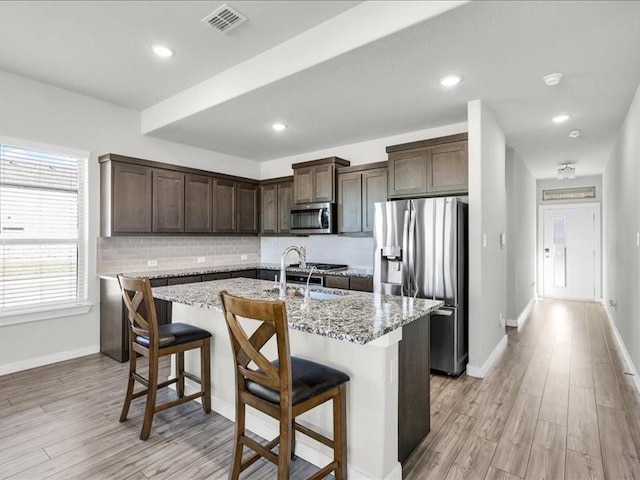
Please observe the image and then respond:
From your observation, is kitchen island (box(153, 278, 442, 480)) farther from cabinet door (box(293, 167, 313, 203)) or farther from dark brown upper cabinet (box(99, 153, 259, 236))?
cabinet door (box(293, 167, 313, 203))

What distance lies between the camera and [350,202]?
4.69 meters

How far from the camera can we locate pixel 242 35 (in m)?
2.72

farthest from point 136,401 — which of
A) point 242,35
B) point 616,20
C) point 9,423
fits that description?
point 616,20

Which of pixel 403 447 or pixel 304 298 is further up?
pixel 304 298

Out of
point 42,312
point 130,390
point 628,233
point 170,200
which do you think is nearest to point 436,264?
point 628,233

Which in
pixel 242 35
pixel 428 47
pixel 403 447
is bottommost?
pixel 403 447

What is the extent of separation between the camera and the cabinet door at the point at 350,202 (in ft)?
15.1

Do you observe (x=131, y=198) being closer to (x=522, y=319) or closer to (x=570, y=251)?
(x=522, y=319)

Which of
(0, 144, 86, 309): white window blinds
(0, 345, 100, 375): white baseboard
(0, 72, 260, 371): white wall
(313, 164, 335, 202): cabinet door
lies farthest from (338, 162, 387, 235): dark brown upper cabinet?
(0, 345, 100, 375): white baseboard

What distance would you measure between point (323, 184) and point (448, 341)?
2567 millimetres

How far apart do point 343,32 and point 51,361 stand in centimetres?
415

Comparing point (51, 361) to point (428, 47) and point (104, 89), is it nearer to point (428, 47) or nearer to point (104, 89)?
point (104, 89)

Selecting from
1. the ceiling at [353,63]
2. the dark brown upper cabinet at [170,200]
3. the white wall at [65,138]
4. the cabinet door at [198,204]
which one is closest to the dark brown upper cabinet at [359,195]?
the ceiling at [353,63]

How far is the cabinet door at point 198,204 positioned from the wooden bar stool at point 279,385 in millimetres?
3283
